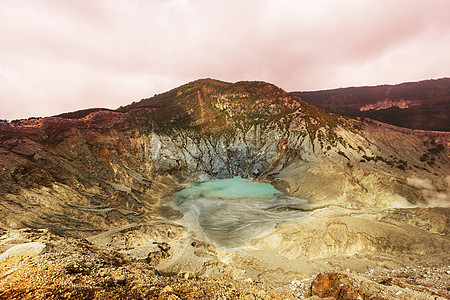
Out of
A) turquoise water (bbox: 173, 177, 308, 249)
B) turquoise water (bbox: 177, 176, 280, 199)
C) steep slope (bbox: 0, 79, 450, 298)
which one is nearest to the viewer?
steep slope (bbox: 0, 79, 450, 298)

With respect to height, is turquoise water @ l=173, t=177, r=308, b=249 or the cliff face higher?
the cliff face

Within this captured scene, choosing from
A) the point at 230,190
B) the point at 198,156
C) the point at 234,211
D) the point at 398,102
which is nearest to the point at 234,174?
the point at 198,156

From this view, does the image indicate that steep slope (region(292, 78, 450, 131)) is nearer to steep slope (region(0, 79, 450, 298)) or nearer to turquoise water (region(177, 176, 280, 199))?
steep slope (region(0, 79, 450, 298))

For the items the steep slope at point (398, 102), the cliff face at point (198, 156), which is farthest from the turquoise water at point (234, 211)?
the steep slope at point (398, 102)

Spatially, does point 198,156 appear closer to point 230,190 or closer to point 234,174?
point 234,174

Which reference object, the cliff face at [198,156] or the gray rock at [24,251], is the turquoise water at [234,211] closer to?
the cliff face at [198,156]

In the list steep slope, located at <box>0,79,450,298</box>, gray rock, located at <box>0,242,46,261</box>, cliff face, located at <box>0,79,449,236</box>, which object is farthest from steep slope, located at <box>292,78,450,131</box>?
gray rock, located at <box>0,242,46,261</box>

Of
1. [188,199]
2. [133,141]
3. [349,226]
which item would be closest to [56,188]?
[188,199]
